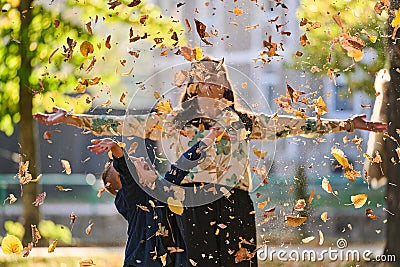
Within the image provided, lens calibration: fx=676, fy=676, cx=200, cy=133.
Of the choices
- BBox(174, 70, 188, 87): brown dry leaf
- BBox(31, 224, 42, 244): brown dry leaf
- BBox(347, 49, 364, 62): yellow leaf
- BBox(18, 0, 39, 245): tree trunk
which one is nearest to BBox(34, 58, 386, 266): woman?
BBox(174, 70, 188, 87): brown dry leaf

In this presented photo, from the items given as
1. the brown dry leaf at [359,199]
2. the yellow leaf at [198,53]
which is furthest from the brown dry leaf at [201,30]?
the brown dry leaf at [359,199]

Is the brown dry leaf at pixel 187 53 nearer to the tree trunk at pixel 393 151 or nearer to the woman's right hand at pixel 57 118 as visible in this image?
the woman's right hand at pixel 57 118

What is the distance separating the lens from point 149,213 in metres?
1.75

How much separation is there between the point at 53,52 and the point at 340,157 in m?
1.04

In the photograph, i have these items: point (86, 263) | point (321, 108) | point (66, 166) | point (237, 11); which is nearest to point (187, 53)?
point (237, 11)

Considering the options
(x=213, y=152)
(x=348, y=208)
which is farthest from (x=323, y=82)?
(x=213, y=152)

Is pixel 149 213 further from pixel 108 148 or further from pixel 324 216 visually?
pixel 324 216

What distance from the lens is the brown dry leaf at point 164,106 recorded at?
194 centimetres

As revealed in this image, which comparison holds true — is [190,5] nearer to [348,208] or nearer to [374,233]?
[348,208]

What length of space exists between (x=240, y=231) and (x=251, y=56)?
689 mm

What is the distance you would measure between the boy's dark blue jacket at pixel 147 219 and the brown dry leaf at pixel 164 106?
23cm

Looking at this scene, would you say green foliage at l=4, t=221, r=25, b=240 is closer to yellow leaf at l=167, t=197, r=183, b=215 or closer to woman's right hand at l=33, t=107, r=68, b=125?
woman's right hand at l=33, t=107, r=68, b=125

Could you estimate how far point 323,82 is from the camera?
2.21m

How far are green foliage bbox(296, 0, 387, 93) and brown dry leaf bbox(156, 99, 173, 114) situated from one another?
48 cm
